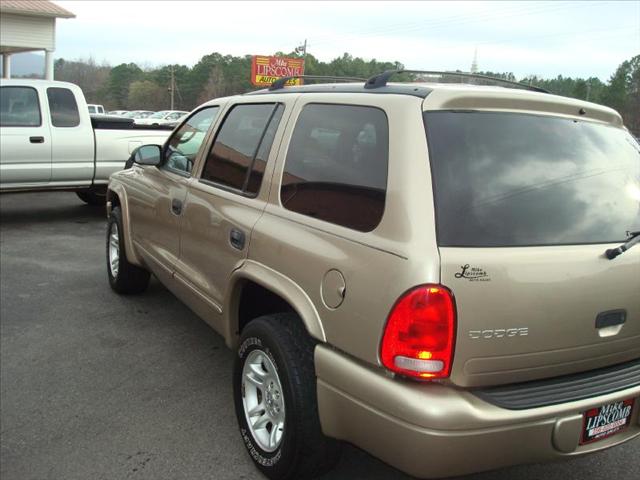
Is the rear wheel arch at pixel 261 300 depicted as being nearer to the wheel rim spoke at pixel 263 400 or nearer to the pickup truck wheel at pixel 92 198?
the wheel rim spoke at pixel 263 400

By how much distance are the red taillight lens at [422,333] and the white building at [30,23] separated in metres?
19.7

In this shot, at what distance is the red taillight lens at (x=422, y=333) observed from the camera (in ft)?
6.91

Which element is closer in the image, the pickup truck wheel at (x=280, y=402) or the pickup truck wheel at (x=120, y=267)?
the pickup truck wheel at (x=280, y=402)

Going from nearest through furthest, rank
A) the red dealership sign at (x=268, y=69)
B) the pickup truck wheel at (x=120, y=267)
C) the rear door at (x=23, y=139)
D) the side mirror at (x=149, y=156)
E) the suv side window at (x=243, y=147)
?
the suv side window at (x=243, y=147), the side mirror at (x=149, y=156), the pickup truck wheel at (x=120, y=267), the rear door at (x=23, y=139), the red dealership sign at (x=268, y=69)

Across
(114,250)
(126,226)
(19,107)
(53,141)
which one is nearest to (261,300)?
(126,226)

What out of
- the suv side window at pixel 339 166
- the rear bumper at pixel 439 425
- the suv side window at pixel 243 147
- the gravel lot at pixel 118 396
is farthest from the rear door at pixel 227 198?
the rear bumper at pixel 439 425

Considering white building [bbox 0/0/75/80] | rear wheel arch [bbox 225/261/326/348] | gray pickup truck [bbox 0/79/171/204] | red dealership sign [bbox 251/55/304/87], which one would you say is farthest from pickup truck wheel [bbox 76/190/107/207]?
red dealership sign [bbox 251/55/304/87]

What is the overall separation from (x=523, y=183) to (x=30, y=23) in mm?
20589

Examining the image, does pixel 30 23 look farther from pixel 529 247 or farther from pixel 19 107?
pixel 529 247

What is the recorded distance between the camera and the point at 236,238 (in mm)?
3109

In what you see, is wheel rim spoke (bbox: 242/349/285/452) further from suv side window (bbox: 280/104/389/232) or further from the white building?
the white building

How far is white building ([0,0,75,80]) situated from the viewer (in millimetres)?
18531

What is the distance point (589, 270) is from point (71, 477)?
2457 millimetres

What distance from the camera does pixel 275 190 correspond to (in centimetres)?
296
